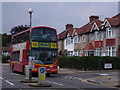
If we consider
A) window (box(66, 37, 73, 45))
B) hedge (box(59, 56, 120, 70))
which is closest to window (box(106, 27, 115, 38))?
hedge (box(59, 56, 120, 70))

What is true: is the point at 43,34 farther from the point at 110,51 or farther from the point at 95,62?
the point at 110,51

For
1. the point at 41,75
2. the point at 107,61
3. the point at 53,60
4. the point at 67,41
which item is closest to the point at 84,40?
the point at 67,41

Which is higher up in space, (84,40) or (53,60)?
(84,40)

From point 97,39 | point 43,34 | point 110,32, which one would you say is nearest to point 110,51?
point 110,32

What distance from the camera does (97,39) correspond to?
140 feet

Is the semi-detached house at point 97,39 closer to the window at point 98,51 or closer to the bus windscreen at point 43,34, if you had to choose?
the window at point 98,51

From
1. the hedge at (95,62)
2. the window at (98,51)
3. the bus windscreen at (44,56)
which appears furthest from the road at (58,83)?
the window at (98,51)

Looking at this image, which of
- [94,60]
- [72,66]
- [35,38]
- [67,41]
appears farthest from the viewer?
[67,41]

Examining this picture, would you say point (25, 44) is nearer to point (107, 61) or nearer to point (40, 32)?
point (40, 32)

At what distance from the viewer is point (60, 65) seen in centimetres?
4228

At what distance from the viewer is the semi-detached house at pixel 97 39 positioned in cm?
3788

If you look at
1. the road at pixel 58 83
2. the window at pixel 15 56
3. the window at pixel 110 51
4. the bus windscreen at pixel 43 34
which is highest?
the bus windscreen at pixel 43 34

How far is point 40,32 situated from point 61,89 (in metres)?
9.84

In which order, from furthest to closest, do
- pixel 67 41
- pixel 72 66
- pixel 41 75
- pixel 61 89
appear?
pixel 67 41 → pixel 72 66 → pixel 41 75 → pixel 61 89
